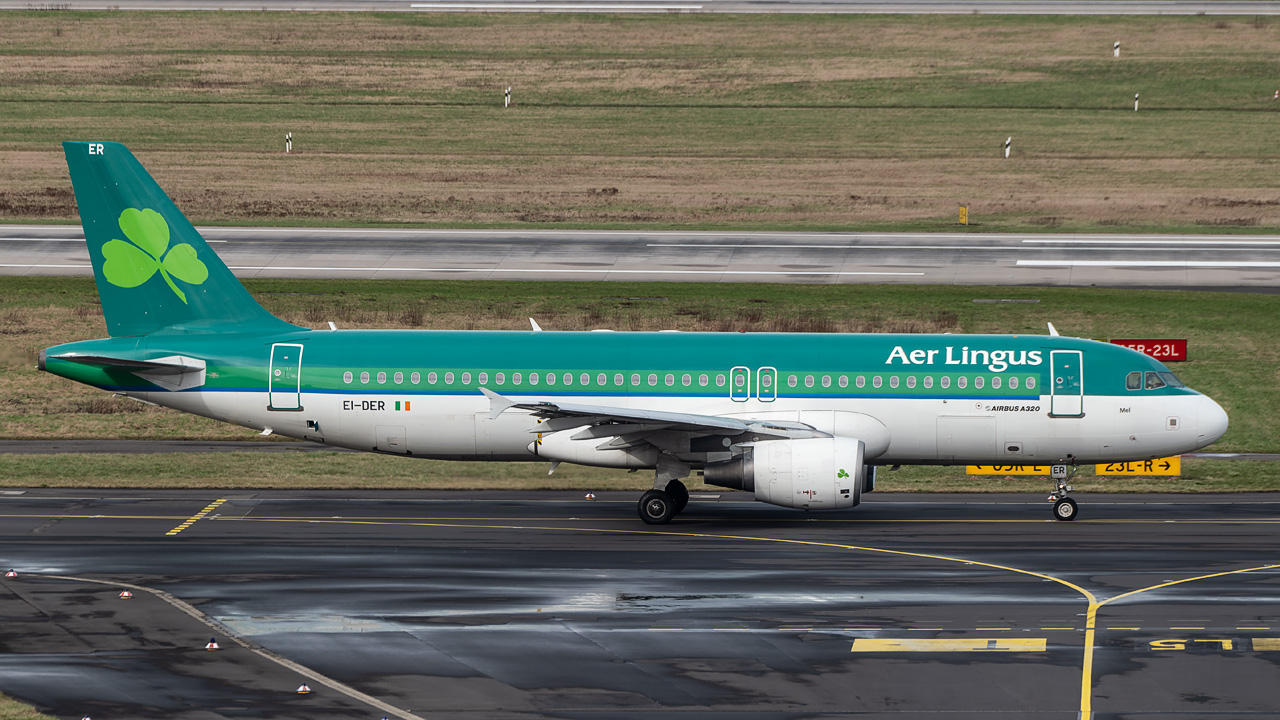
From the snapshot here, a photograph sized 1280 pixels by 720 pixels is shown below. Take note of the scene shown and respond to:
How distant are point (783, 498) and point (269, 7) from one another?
103082 mm

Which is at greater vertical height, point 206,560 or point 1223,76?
point 1223,76

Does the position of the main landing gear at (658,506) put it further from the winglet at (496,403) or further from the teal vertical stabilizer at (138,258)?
the teal vertical stabilizer at (138,258)

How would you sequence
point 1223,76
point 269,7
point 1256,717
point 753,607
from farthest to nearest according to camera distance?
point 269,7
point 1223,76
point 753,607
point 1256,717

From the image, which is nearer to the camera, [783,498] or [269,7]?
[783,498]

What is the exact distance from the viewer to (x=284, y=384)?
3609 cm

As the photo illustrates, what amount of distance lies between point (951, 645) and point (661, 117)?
81.7 m

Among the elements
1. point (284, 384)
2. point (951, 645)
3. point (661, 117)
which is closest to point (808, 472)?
point (951, 645)

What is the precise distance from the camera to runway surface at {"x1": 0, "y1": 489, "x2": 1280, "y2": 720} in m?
23.3

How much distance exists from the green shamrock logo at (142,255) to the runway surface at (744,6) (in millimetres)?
91877

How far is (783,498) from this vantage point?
33.7 m

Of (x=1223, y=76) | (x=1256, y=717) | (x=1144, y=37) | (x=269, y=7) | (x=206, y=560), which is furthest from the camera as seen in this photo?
(x=269, y=7)

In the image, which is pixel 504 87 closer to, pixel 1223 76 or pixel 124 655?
pixel 1223 76

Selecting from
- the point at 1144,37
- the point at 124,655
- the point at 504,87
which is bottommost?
the point at 124,655

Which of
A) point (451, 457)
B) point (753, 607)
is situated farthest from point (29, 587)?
point (753, 607)
